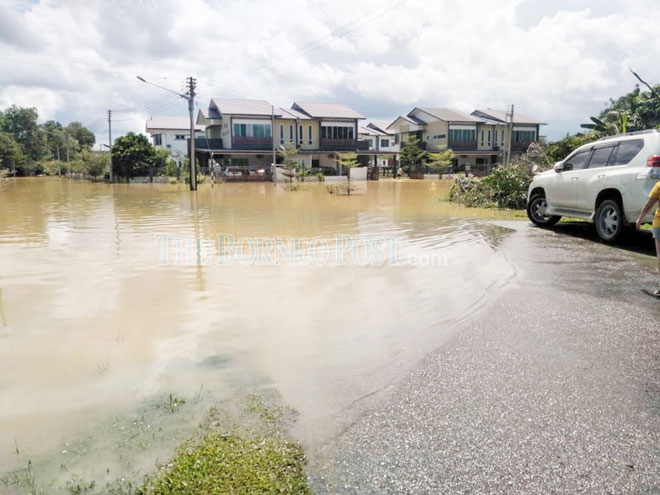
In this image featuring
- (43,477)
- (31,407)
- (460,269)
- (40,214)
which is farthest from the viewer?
(40,214)

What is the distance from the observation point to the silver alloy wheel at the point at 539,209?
1247 cm

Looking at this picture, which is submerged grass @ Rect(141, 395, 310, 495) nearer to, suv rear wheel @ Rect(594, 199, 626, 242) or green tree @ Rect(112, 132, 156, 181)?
suv rear wheel @ Rect(594, 199, 626, 242)

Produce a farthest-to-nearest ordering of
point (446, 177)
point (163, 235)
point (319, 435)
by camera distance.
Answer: point (446, 177) < point (163, 235) < point (319, 435)

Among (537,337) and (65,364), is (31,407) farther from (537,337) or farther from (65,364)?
(537,337)

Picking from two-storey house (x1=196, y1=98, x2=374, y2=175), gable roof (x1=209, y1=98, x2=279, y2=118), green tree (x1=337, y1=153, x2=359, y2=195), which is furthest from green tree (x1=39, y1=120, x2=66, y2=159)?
green tree (x1=337, y1=153, x2=359, y2=195)

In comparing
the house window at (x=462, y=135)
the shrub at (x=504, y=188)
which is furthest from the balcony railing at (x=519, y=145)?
the shrub at (x=504, y=188)

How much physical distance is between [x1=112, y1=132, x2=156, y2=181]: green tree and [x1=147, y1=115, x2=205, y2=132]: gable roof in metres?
15.2

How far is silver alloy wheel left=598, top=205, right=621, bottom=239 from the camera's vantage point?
31.3ft

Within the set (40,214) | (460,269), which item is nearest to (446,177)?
(40,214)

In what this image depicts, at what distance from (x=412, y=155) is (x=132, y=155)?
3324cm

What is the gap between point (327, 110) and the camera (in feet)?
198

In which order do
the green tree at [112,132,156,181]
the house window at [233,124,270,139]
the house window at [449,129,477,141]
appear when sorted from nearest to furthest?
the green tree at [112,132,156,181], the house window at [233,124,270,139], the house window at [449,129,477,141]

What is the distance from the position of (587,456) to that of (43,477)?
10.3 feet

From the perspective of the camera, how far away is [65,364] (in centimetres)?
448
